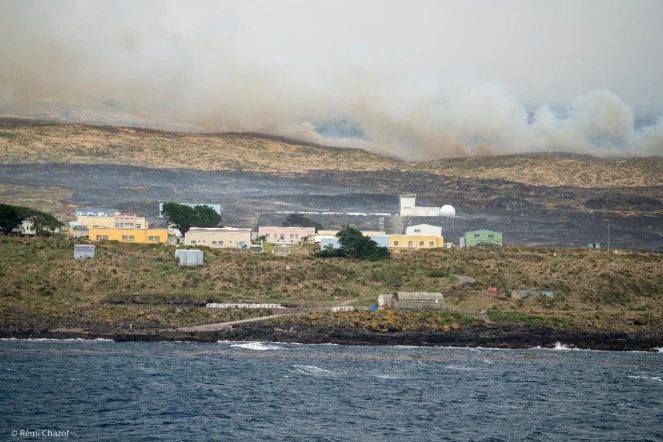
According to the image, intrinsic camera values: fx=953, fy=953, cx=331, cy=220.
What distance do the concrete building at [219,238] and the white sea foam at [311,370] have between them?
51.5 meters

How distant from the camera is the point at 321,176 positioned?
194875 millimetres

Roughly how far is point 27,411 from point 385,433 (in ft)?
51.2

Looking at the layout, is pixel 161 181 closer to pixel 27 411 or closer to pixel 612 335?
pixel 612 335

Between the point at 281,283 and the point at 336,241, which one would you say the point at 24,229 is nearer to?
the point at 336,241

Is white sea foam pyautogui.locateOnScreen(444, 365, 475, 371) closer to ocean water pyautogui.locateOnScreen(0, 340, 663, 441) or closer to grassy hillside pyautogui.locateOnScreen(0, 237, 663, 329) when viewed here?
ocean water pyautogui.locateOnScreen(0, 340, 663, 441)

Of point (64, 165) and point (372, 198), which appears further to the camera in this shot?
point (64, 165)

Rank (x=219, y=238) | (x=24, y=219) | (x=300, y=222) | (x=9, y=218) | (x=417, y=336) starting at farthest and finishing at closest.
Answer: (x=300, y=222) → (x=219, y=238) → (x=24, y=219) → (x=9, y=218) → (x=417, y=336)

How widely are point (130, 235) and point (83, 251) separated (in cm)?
2209

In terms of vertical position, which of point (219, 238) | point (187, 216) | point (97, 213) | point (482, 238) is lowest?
point (219, 238)

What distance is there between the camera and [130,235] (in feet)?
357

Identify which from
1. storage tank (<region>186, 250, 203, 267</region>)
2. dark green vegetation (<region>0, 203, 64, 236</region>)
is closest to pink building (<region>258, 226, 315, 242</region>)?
dark green vegetation (<region>0, 203, 64, 236</region>)

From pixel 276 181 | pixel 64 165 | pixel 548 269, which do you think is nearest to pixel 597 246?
pixel 548 269

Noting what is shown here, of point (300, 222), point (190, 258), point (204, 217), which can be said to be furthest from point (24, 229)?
point (300, 222)

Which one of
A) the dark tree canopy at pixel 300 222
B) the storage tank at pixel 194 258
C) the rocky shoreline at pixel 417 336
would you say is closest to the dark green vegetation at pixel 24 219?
the storage tank at pixel 194 258
